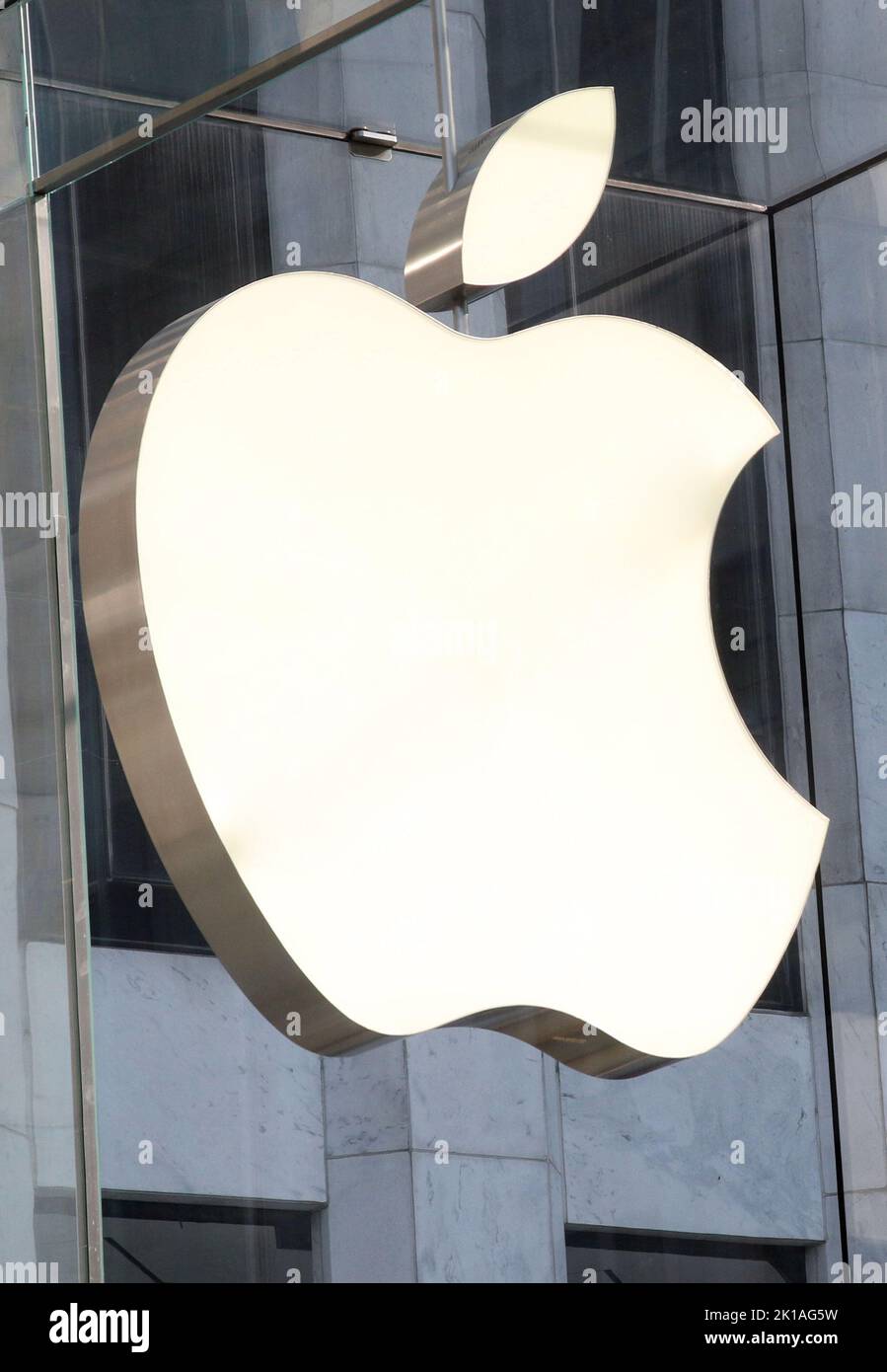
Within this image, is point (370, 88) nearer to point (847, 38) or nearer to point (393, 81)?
point (393, 81)

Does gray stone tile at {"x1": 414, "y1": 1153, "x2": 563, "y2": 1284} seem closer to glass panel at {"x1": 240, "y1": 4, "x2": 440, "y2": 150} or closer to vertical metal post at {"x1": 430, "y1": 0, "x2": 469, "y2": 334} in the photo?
glass panel at {"x1": 240, "y1": 4, "x2": 440, "y2": 150}

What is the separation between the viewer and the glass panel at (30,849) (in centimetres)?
390

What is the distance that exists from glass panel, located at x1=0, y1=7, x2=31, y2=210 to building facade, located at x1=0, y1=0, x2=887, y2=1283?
1.24m

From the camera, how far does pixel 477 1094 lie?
7.34 meters

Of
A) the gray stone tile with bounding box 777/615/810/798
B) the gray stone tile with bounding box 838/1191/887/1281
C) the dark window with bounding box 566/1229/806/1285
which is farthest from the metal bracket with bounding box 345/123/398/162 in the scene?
the gray stone tile with bounding box 838/1191/887/1281

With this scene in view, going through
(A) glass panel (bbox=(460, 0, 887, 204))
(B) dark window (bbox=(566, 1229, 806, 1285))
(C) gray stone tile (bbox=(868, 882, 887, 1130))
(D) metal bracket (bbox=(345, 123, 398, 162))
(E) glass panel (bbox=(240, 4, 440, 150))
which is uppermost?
(A) glass panel (bbox=(460, 0, 887, 204))

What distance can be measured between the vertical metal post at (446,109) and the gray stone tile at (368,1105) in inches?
154

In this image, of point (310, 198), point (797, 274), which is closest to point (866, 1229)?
point (797, 274)

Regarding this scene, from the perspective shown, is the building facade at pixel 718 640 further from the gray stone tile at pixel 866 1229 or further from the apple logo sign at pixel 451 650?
the apple logo sign at pixel 451 650

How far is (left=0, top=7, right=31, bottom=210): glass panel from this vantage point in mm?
4141

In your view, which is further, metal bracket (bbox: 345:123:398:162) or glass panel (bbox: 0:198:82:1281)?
metal bracket (bbox: 345:123:398:162)

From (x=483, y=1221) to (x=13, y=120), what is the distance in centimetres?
418

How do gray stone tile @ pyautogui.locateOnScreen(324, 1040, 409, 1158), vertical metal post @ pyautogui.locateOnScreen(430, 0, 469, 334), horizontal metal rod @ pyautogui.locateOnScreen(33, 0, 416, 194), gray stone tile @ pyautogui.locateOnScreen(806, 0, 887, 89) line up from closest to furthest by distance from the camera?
vertical metal post @ pyautogui.locateOnScreen(430, 0, 469, 334) → horizontal metal rod @ pyautogui.locateOnScreen(33, 0, 416, 194) → gray stone tile @ pyautogui.locateOnScreen(324, 1040, 409, 1158) → gray stone tile @ pyautogui.locateOnScreen(806, 0, 887, 89)

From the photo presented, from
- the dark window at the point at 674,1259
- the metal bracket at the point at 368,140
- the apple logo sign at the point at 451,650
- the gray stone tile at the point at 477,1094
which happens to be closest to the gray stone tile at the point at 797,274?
the metal bracket at the point at 368,140
